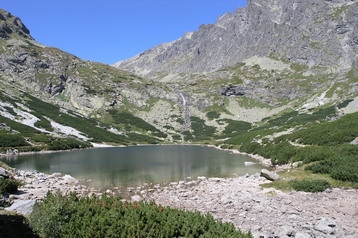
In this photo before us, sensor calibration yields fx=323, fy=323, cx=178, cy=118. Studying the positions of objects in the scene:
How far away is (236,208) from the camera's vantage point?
20953 mm

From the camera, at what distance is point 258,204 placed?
21516mm

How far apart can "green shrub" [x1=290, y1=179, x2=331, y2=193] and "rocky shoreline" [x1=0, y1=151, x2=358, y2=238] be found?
601 mm

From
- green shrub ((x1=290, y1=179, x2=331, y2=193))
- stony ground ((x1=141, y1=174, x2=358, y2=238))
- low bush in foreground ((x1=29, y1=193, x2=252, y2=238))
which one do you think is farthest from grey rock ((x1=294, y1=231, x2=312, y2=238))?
green shrub ((x1=290, y1=179, x2=331, y2=193))

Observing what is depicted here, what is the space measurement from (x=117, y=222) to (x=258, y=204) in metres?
12.4

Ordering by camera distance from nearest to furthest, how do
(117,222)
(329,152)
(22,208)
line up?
(117,222) → (22,208) → (329,152)

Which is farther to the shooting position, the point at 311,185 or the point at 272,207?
the point at 311,185

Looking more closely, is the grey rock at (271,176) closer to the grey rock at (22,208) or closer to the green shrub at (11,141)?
the grey rock at (22,208)

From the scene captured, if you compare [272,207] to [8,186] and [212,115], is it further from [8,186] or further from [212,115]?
[212,115]

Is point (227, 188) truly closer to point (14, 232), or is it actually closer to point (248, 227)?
point (248, 227)

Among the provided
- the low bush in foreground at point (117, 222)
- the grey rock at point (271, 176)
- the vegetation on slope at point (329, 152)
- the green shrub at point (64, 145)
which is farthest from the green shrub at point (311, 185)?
the green shrub at point (64, 145)

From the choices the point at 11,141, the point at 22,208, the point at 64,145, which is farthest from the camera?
the point at 64,145

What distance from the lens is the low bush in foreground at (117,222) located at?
38.1ft

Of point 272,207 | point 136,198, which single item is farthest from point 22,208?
point 272,207

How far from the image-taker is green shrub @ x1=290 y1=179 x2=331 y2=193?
25109 mm
